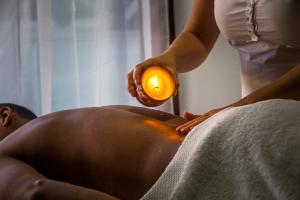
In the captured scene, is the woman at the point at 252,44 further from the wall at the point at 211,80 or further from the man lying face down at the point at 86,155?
the wall at the point at 211,80

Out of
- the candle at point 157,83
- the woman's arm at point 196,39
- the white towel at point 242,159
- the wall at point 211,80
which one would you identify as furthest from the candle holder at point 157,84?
the wall at point 211,80

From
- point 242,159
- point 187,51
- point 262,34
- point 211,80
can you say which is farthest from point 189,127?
point 211,80

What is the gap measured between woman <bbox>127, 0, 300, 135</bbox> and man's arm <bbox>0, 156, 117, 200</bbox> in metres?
0.34

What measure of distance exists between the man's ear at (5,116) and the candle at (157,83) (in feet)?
1.46

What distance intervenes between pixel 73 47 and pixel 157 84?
33.9 inches

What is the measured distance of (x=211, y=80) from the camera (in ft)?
6.51

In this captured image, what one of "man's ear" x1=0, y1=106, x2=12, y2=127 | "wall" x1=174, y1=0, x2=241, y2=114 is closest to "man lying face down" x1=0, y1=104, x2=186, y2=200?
"man's ear" x1=0, y1=106, x2=12, y2=127

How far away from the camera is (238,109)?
0.78 m

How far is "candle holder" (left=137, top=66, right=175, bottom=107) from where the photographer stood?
1171 millimetres

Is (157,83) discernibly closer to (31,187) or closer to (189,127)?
(189,127)

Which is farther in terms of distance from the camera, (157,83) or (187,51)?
(187,51)

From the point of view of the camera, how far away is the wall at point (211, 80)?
1892 mm

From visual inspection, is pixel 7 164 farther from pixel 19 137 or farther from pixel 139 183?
pixel 139 183

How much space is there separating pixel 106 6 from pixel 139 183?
1242 millimetres
